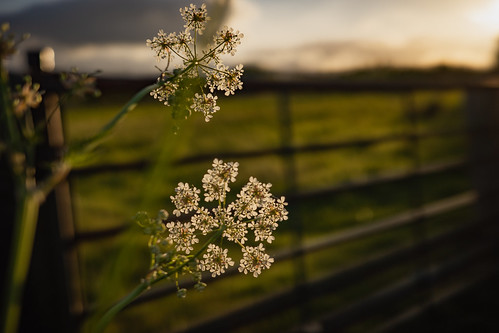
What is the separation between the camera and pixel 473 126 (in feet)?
10.3

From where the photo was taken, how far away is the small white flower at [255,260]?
0.23 metres

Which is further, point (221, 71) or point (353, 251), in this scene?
point (353, 251)

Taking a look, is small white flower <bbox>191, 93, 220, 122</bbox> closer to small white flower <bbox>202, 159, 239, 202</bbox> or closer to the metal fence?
small white flower <bbox>202, 159, 239, 202</bbox>

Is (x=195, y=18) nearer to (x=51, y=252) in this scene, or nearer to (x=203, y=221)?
(x=203, y=221)

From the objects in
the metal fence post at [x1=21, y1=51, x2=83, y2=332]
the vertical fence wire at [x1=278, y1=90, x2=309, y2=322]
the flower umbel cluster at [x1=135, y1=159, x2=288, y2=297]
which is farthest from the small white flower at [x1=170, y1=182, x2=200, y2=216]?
the vertical fence wire at [x1=278, y1=90, x2=309, y2=322]

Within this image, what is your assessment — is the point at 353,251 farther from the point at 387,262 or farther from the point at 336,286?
the point at 336,286

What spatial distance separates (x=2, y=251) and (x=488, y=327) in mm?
2057

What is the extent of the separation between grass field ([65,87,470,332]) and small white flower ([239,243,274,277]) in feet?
0.17

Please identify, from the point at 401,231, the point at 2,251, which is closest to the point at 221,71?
the point at 2,251

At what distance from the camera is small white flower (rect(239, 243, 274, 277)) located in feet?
0.74

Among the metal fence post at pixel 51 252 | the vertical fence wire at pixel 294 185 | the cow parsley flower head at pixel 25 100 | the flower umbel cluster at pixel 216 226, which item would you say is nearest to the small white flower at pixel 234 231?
the flower umbel cluster at pixel 216 226

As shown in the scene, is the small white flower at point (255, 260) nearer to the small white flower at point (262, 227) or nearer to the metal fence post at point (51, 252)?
the small white flower at point (262, 227)

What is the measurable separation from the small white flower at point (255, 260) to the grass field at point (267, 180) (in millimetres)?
51

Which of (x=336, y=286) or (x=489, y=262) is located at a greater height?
(x=336, y=286)
